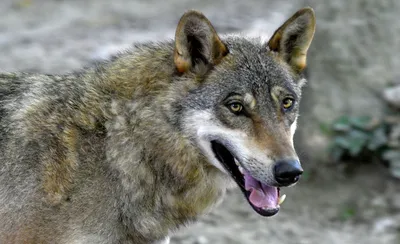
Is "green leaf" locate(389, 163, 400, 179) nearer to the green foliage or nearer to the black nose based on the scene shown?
the green foliage

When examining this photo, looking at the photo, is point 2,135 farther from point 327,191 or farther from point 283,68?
point 327,191

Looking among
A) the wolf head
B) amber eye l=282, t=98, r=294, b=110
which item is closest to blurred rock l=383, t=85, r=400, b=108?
the wolf head

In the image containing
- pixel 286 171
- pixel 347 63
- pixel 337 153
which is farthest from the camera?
pixel 347 63

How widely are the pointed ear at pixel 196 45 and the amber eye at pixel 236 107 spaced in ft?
1.07

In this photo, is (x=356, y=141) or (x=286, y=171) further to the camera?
(x=356, y=141)

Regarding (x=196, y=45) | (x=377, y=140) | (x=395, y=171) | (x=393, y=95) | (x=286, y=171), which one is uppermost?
(x=196, y=45)

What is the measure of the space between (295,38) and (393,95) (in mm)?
3922

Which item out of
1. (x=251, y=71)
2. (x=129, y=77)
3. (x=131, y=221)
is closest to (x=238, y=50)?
(x=251, y=71)

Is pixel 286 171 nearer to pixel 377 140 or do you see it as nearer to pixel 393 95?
pixel 377 140

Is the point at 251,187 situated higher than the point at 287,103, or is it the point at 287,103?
the point at 287,103

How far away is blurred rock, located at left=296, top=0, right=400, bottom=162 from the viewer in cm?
896

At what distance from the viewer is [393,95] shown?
884cm

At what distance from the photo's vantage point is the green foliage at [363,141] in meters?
8.55

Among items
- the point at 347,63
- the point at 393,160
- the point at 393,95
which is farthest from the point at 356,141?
the point at 347,63
